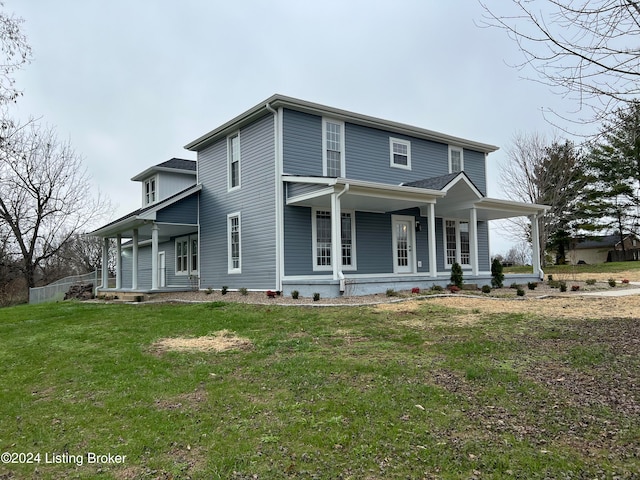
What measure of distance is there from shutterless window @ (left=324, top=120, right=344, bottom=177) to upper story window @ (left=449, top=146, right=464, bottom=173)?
5779 millimetres

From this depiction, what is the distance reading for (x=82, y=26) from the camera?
37.1 feet

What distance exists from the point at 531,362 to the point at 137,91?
59.0 ft

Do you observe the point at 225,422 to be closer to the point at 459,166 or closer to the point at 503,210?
the point at 503,210

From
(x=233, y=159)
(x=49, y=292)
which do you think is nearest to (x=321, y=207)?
(x=233, y=159)

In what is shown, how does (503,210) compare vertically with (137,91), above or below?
below

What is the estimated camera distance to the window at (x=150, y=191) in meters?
19.8

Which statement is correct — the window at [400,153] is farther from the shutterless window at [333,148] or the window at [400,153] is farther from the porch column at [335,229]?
the porch column at [335,229]

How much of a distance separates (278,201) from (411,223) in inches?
232

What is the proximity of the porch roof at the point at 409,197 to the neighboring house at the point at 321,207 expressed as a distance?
0.14 ft

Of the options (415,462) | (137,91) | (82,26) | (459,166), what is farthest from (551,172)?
(415,462)

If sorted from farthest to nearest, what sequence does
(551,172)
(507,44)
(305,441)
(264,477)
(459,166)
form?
(551,172) → (459,166) → (507,44) → (305,441) → (264,477)

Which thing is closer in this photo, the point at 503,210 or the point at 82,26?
the point at 82,26

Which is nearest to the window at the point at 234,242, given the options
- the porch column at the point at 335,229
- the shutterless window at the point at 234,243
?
the shutterless window at the point at 234,243

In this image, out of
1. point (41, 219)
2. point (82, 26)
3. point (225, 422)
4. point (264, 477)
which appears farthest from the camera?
point (41, 219)
